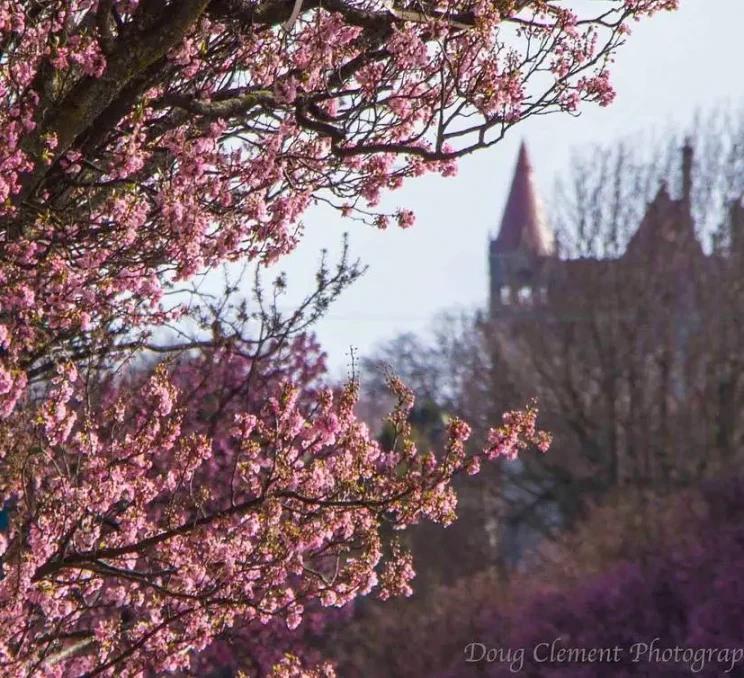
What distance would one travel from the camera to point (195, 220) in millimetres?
7273

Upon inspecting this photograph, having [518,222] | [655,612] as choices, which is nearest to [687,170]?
[655,612]

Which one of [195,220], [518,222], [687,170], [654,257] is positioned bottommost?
[195,220]

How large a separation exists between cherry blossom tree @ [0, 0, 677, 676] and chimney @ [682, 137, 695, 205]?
36118 millimetres

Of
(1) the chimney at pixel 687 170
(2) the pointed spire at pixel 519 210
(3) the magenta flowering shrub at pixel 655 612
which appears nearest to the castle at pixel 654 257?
(1) the chimney at pixel 687 170

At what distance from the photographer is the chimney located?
142ft

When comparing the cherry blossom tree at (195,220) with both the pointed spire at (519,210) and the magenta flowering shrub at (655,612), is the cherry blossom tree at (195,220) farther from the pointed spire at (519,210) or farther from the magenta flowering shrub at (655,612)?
the pointed spire at (519,210)

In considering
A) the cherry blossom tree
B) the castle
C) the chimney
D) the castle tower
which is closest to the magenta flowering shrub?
the cherry blossom tree

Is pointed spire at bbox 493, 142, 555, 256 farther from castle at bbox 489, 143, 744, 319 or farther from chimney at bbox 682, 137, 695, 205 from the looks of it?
chimney at bbox 682, 137, 695, 205

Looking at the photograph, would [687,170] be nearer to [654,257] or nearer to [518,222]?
[654,257]

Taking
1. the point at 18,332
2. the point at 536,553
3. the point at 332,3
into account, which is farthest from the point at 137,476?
→ the point at 536,553

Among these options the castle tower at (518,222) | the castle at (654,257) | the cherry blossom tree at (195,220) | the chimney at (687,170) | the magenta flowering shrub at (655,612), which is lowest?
the magenta flowering shrub at (655,612)

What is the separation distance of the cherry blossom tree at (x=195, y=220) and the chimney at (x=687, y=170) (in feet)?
118

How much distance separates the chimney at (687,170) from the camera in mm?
43344

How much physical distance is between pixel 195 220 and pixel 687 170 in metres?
37.5
